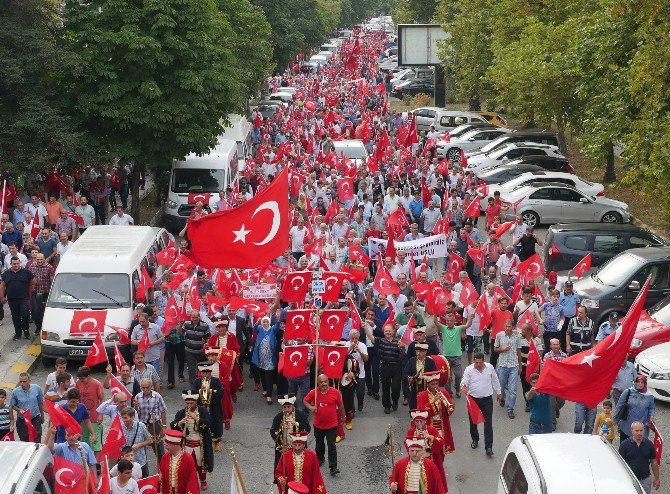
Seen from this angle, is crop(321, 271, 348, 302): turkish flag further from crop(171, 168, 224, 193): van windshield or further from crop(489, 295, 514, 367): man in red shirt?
crop(171, 168, 224, 193): van windshield

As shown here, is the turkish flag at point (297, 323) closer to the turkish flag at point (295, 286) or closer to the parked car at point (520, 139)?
the turkish flag at point (295, 286)

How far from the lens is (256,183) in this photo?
109 feet

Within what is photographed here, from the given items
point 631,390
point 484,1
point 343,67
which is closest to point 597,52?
point 631,390

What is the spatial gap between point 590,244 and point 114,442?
1320 cm

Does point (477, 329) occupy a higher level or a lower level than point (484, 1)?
lower

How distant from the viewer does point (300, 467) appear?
39.4 feet

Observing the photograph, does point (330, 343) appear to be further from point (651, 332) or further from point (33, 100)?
point (33, 100)

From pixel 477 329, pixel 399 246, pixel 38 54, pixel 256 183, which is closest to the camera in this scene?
pixel 477 329

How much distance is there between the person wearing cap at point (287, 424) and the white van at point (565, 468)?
269 centimetres

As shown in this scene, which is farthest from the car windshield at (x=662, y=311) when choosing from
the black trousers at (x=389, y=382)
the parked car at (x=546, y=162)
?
the parked car at (x=546, y=162)

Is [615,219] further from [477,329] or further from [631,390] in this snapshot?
[631,390]

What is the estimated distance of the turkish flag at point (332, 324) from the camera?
15.6 m

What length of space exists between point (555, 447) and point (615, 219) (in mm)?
20395

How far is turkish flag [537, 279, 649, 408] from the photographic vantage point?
43.6ft
